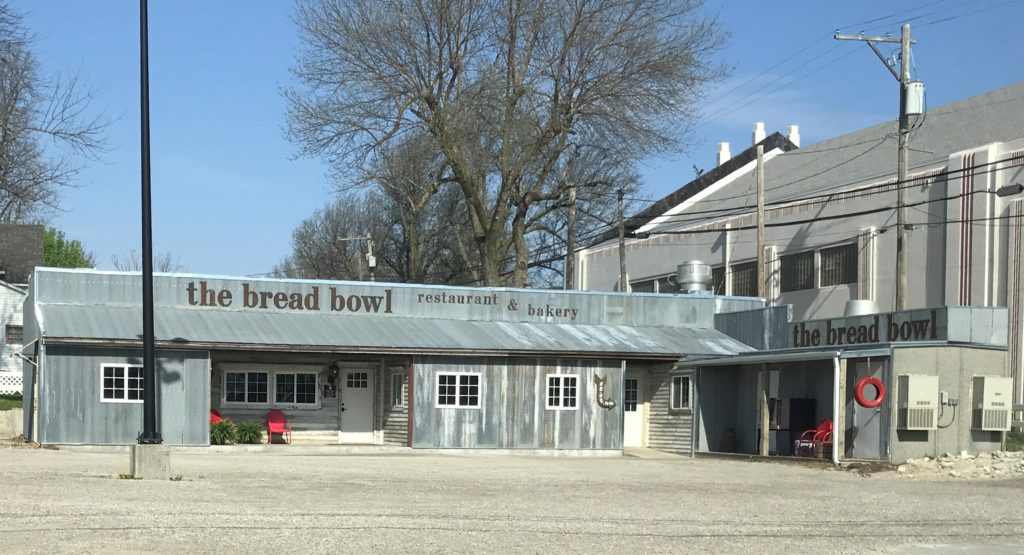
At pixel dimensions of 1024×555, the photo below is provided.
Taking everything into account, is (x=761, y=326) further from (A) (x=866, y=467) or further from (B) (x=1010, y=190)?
(A) (x=866, y=467)

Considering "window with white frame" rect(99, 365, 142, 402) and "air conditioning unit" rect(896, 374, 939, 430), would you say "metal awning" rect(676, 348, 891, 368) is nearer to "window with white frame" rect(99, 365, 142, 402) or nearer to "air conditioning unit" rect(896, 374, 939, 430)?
"air conditioning unit" rect(896, 374, 939, 430)

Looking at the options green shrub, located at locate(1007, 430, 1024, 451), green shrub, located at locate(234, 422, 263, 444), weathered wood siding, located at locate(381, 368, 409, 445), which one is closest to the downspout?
green shrub, located at locate(1007, 430, 1024, 451)

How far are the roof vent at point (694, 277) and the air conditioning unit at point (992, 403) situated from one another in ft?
42.7

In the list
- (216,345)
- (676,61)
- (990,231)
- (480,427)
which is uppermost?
(676,61)

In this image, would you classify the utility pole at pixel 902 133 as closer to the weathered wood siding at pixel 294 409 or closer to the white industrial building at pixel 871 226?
the white industrial building at pixel 871 226

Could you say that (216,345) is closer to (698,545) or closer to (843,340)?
(843,340)

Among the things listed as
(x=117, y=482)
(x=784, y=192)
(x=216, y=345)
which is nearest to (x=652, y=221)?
(x=784, y=192)

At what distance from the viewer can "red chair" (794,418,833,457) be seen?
84.2ft

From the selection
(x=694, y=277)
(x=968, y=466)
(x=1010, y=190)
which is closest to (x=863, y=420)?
(x=968, y=466)

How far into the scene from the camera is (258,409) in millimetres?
30781

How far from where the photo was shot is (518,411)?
98.3ft

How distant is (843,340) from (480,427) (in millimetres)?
8773

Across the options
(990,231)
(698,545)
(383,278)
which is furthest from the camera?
(383,278)

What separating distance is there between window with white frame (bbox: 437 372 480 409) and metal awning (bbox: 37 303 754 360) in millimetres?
768
